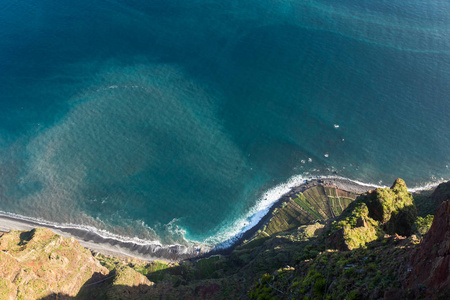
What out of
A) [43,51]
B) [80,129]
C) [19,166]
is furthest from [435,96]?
[43,51]

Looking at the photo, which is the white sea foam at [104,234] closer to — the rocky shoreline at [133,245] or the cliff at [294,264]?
the rocky shoreline at [133,245]

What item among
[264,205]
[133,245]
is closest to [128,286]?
[133,245]

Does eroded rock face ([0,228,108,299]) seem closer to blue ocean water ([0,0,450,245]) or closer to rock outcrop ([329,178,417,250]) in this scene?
blue ocean water ([0,0,450,245])

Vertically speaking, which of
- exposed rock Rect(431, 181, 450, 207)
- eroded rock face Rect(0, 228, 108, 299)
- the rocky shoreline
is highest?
exposed rock Rect(431, 181, 450, 207)

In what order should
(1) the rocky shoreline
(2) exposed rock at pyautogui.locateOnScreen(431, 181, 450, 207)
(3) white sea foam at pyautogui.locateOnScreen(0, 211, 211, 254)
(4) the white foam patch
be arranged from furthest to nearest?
1. (4) the white foam patch
2. (3) white sea foam at pyautogui.locateOnScreen(0, 211, 211, 254)
3. (1) the rocky shoreline
4. (2) exposed rock at pyautogui.locateOnScreen(431, 181, 450, 207)

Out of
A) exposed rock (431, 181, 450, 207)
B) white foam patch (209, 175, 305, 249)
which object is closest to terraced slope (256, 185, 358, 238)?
white foam patch (209, 175, 305, 249)

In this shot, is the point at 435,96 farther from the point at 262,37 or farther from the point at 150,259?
the point at 150,259
